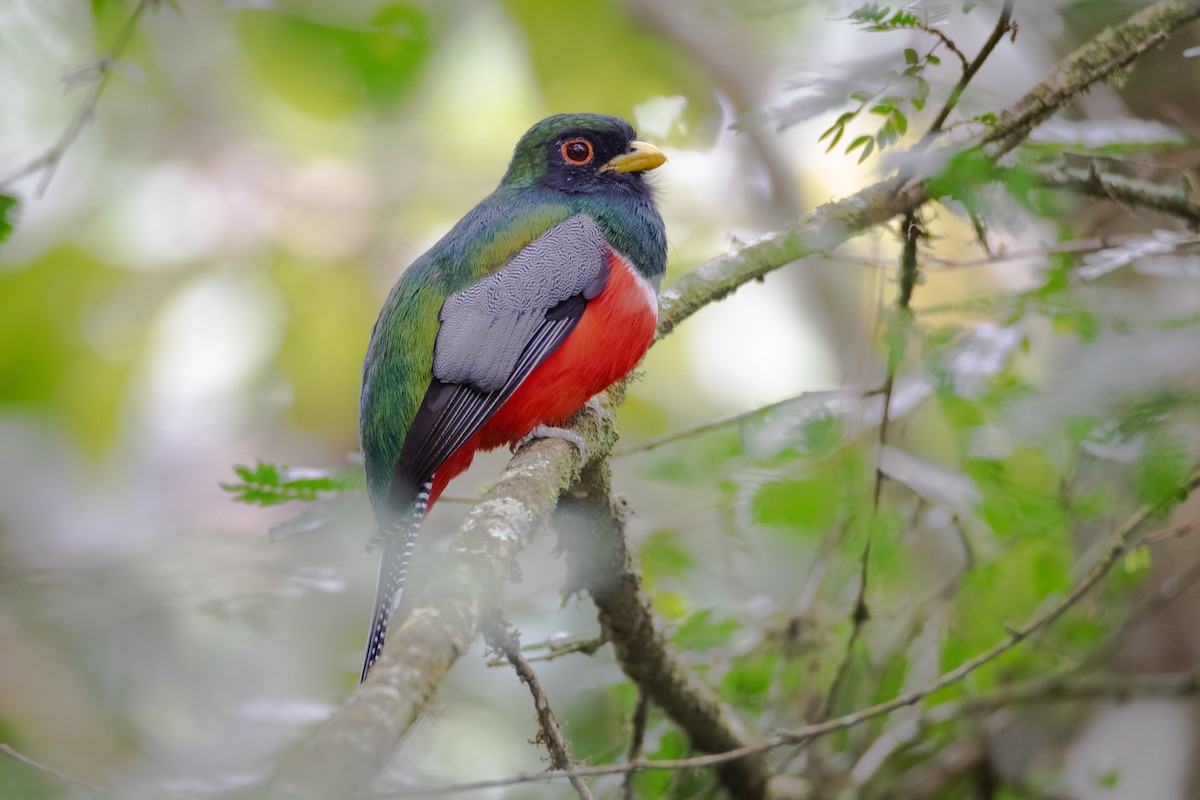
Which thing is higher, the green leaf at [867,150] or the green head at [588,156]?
the green head at [588,156]

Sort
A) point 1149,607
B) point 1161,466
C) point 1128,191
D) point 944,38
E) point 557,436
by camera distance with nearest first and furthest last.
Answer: point 1161,466, point 944,38, point 557,436, point 1128,191, point 1149,607

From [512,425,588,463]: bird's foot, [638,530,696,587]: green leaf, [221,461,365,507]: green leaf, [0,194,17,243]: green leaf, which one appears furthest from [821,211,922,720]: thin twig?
[0,194,17,243]: green leaf

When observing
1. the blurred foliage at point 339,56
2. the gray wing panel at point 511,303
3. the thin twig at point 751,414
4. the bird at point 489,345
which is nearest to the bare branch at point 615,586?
the bird at point 489,345

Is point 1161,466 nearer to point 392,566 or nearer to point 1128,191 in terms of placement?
point 1128,191

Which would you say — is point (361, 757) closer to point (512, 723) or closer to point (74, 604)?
point (74, 604)

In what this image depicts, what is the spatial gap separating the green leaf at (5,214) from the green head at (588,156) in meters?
1.76

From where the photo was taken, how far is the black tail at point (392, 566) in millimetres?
2828

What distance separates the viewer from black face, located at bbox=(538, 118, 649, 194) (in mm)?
3854

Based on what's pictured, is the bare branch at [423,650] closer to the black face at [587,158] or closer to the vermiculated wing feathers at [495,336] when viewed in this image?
the vermiculated wing feathers at [495,336]

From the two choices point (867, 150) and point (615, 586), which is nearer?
point (867, 150)

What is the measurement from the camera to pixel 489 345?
320 centimetres

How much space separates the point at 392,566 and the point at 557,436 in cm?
57

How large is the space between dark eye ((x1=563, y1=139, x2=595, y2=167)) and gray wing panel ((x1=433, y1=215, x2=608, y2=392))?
44cm

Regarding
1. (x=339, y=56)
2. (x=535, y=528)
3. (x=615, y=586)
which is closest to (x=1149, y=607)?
(x=615, y=586)
